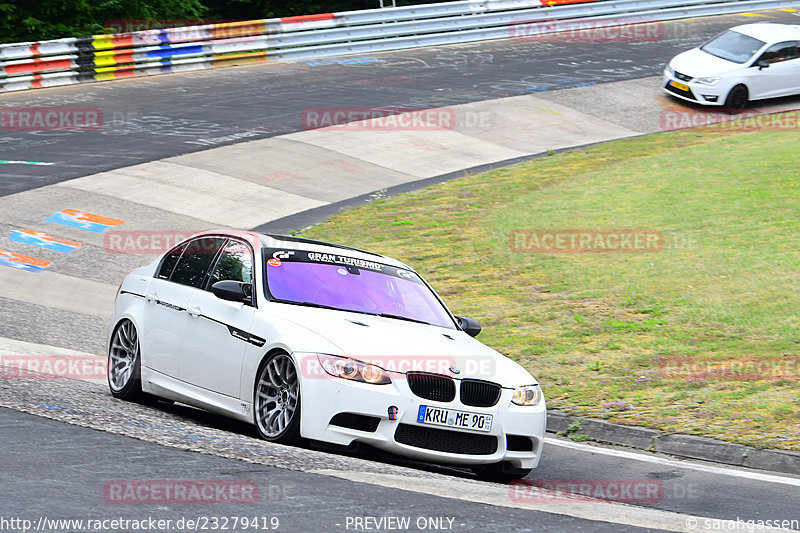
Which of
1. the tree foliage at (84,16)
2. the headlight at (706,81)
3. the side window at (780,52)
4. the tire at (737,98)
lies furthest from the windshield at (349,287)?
the tree foliage at (84,16)

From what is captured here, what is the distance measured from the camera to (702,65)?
84.0ft

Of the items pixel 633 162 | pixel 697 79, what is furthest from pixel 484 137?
pixel 697 79

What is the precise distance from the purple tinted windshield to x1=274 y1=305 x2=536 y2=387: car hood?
0.21 metres

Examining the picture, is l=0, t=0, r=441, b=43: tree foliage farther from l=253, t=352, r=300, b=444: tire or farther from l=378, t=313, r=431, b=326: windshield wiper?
l=253, t=352, r=300, b=444: tire

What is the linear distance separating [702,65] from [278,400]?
2068 cm

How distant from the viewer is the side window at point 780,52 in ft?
84.4

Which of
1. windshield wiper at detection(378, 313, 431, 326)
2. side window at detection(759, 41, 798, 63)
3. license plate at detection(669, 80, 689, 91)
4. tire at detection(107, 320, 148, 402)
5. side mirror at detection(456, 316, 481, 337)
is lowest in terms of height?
tire at detection(107, 320, 148, 402)

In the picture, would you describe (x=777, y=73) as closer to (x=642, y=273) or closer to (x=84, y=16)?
(x=642, y=273)

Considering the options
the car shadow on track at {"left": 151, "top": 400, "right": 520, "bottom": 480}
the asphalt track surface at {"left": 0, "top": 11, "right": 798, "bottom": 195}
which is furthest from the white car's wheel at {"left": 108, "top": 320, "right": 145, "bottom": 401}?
the asphalt track surface at {"left": 0, "top": 11, "right": 798, "bottom": 195}

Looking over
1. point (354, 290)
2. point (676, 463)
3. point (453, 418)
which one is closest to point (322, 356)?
point (453, 418)

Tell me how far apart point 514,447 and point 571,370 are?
120 inches

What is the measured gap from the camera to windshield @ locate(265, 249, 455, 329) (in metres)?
8.16

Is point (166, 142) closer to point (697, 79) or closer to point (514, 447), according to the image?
point (697, 79)

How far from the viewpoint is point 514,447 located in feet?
24.9
